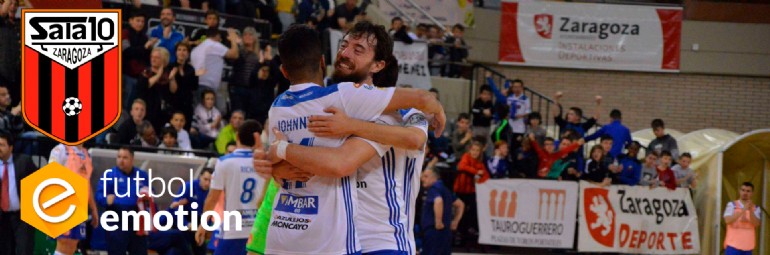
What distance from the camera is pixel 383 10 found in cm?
2119

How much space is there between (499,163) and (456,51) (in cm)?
446

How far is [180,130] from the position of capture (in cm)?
1380

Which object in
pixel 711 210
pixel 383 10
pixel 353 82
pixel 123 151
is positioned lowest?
pixel 711 210

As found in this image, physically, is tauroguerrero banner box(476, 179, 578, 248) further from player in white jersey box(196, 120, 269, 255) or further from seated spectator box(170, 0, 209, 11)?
player in white jersey box(196, 120, 269, 255)

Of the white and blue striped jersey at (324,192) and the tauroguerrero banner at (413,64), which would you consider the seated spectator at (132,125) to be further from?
the white and blue striped jersey at (324,192)

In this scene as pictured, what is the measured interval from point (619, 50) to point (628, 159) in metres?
7.10

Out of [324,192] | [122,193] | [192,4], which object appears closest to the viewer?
[324,192]

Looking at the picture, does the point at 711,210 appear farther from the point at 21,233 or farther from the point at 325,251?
the point at 325,251

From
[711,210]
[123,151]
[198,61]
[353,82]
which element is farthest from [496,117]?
[353,82]

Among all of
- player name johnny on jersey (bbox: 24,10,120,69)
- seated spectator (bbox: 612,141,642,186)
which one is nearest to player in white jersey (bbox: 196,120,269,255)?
player name johnny on jersey (bbox: 24,10,120,69)

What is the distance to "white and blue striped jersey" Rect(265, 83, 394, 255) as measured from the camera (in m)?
4.74

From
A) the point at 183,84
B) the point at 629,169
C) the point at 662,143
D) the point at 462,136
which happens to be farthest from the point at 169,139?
the point at 662,143

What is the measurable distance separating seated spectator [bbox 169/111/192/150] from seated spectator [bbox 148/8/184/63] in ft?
3.44

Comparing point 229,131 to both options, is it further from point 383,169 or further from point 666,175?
point 383,169
